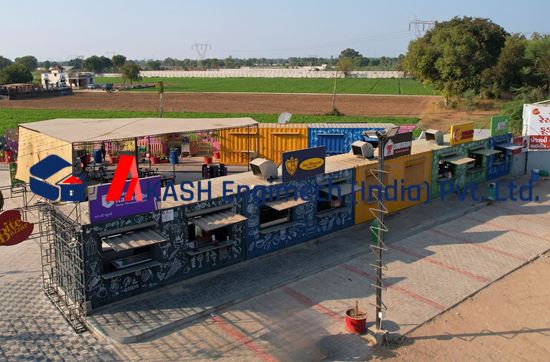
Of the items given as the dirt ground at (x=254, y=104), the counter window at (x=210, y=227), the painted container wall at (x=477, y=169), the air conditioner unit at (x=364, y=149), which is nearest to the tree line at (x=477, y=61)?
the dirt ground at (x=254, y=104)

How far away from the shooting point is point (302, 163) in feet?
54.7

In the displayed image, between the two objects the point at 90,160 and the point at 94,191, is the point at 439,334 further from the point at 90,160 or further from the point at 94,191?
the point at 90,160

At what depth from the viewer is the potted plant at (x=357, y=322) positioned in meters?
11.9

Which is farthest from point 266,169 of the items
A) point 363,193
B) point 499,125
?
point 499,125

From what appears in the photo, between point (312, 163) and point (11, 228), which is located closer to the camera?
point (11, 228)

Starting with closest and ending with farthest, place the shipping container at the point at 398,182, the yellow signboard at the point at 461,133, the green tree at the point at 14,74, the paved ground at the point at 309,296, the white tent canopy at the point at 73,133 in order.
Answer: the paved ground at the point at 309,296
the white tent canopy at the point at 73,133
the shipping container at the point at 398,182
the yellow signboard at the point at 461,133
the green tree at the point at 14,74

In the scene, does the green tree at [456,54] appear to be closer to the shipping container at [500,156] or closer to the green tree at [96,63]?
the shipping container at [500,156]

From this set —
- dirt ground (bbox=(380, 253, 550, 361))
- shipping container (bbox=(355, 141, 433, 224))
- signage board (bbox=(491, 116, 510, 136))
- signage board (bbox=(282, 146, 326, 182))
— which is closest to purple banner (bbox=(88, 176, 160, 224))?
signage board (bbox=(282, 146, 326, 182))

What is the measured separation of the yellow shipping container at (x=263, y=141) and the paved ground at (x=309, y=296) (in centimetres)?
1016

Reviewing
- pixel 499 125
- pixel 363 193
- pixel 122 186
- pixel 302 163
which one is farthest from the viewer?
pixel 499 125

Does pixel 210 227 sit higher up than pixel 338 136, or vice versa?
pixel 338 136

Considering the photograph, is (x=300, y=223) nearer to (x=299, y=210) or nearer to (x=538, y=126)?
(x=299, y=210)

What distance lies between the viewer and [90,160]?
29844 millimetres

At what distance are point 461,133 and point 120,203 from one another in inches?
640
